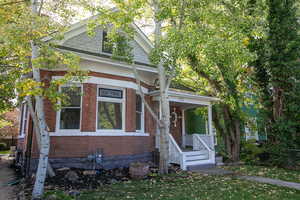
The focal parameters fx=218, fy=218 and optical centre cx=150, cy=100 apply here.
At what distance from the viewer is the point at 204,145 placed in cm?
1113

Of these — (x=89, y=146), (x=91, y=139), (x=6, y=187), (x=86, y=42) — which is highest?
(x=86, y=42)

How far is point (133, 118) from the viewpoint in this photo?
398 inches

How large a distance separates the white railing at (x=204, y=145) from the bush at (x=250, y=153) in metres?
2.66

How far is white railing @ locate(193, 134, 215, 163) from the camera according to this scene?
10.8 m

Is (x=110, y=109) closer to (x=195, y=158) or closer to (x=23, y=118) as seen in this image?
(x=195, y=158)

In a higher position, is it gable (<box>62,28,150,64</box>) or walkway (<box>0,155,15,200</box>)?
gable (<box>62,28,150,64</box>)

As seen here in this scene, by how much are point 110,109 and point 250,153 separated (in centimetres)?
917

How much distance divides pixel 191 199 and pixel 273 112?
29.3 feet

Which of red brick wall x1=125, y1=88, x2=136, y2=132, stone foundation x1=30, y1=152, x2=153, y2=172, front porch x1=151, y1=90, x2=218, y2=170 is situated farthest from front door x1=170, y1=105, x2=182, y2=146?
stone foundation x1=30, y1=152, x2=153, y2=172

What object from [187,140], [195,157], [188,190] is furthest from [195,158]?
[187,140]

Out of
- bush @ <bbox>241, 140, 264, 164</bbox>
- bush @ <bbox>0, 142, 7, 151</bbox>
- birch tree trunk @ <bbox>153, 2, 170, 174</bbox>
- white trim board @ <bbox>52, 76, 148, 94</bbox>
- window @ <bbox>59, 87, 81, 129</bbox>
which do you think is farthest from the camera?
bush @ <bbox>0, 142, 7, 151</bbox>

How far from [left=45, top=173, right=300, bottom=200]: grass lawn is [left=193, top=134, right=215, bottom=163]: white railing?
2.97 m

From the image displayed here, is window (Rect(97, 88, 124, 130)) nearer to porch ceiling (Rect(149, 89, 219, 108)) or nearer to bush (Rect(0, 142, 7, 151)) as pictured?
porch ceiling (Rect(149, 89, 219, 108))

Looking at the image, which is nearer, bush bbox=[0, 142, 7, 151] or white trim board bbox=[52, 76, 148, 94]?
white trim board bbox=[52, 76, 148, 94]
